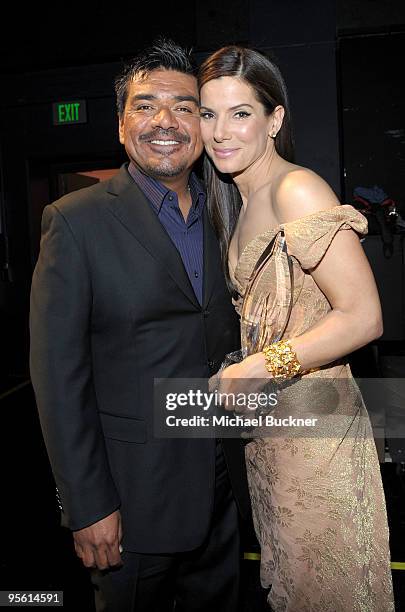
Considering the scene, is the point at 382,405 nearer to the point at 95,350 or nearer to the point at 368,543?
the point at 368,543

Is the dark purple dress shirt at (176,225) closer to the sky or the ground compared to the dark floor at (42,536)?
closer to the sky

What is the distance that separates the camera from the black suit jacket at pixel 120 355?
4.86ft

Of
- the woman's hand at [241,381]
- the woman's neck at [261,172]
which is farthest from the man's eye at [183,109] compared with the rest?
the woman's hand at [241,381]

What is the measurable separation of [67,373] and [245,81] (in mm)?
904

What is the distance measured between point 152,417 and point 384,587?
2.64 feet

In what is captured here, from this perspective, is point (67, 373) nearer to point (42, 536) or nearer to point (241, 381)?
point (241, 381)

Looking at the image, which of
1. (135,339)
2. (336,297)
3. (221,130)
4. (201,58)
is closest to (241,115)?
(221,130)

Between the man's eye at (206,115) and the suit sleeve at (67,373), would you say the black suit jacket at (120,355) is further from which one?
the man's eye at (206,115)

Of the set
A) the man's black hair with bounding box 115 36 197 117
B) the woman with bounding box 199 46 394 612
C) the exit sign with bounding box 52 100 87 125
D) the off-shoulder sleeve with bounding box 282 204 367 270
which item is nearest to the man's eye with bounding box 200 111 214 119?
the woman with bounding box 199 46 394 612

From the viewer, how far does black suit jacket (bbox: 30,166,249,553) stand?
58.3 inches

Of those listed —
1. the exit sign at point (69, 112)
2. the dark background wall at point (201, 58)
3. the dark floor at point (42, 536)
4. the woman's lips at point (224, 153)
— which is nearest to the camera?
the woman's lips at point (224, 153)

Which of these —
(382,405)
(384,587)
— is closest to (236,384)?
(384,587)

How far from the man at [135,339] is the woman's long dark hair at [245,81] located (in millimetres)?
70

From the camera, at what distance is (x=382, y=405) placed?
368 centimetres
